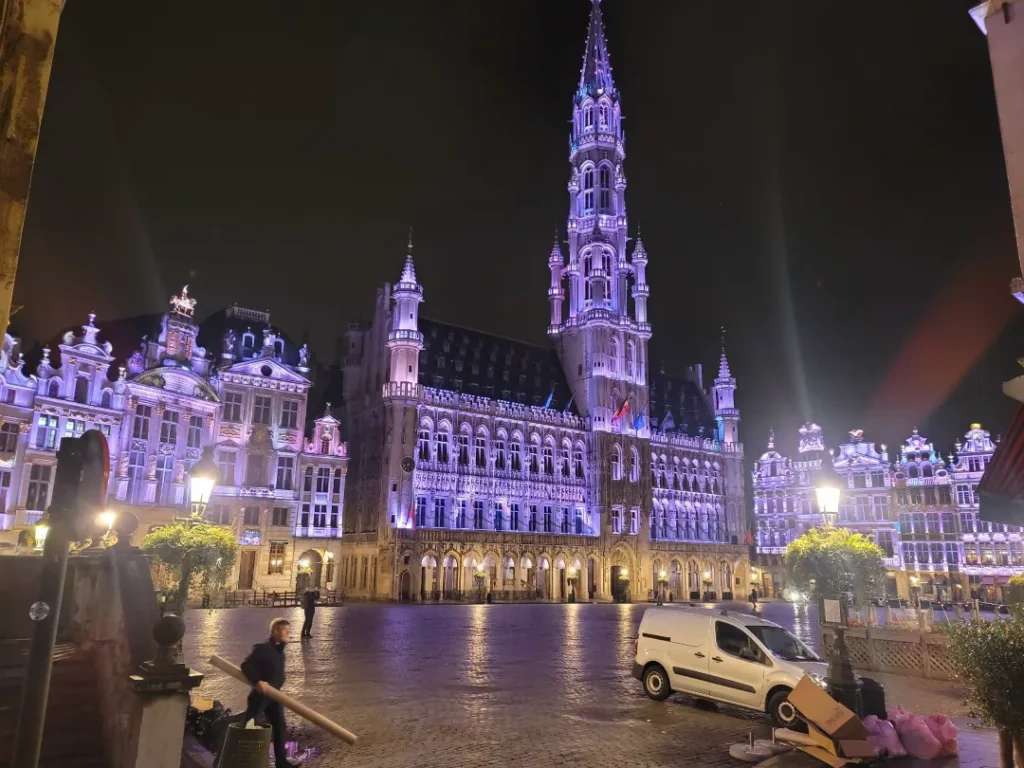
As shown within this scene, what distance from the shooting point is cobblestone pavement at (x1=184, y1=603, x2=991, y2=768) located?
9656 mm

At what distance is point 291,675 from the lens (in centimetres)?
1527

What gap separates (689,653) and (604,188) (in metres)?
67.0

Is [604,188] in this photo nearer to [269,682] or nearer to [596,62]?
[596,62]

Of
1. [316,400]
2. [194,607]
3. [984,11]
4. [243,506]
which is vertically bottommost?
[194,607]

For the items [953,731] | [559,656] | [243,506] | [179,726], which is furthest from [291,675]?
[243,506]

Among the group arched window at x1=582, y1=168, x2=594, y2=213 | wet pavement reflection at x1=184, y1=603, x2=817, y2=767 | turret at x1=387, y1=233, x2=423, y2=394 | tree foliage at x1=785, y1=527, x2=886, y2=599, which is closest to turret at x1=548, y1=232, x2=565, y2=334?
arched window at x1=582, y1=168, x2=594, y2=213

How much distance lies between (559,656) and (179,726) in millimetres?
15122

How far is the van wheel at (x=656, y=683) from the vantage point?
44.6 ft

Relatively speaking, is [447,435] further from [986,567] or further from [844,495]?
[986,567]

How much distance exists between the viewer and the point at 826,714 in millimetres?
8938

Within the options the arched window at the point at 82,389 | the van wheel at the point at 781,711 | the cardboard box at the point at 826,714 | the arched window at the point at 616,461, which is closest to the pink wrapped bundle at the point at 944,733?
the cardboard box at the point at 826,714

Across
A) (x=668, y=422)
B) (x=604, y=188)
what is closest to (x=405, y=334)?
(x=604, y=188)

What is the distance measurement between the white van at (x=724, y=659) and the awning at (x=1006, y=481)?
4841 mm

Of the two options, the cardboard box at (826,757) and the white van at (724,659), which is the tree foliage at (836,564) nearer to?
the white van at (724,659)
